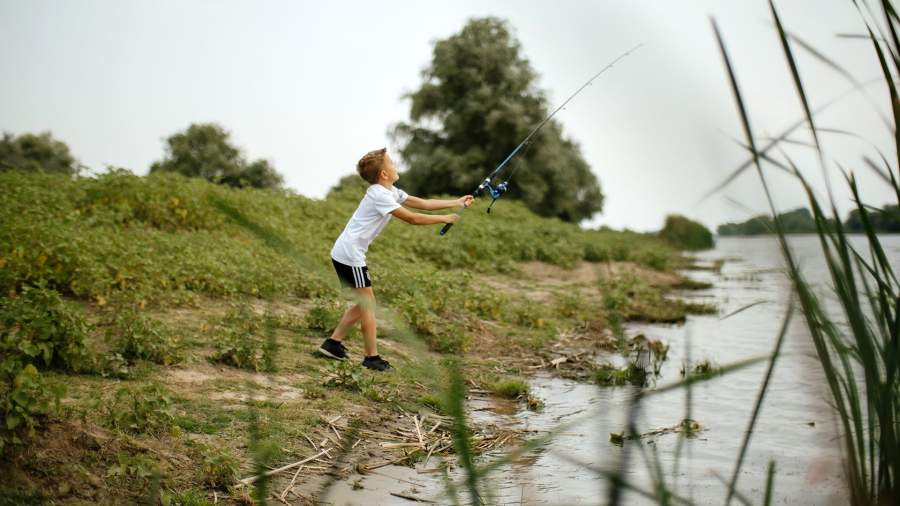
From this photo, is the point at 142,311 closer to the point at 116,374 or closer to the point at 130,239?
the point at 116,374

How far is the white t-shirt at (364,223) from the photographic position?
689 cm

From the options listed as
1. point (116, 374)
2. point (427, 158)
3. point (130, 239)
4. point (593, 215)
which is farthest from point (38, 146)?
point (116, 374)

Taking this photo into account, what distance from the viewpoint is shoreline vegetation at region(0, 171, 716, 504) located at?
3889 mm

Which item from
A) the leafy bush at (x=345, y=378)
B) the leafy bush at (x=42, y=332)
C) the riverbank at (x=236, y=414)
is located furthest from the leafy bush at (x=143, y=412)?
the leafy bush at (x=345, y=378)

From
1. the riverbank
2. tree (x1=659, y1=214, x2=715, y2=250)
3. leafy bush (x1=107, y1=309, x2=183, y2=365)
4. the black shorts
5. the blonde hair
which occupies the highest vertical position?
the blonde hair

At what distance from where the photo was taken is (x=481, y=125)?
44594mm

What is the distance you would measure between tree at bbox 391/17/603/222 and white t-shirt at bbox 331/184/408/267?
34.7m

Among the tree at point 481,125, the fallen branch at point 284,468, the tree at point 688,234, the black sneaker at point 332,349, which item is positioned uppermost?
the tree at point 481,125

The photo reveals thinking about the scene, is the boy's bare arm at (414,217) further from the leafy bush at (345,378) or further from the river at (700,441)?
the river at (700,441)

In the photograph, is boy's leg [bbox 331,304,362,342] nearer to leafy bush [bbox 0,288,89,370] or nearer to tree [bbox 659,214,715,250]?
leafy bush [bbox 0,288,89,370]

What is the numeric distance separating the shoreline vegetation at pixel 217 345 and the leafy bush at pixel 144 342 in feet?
0.06

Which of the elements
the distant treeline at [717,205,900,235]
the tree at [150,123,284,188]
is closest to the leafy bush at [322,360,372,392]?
the distant treeline at [717,205,900,235]

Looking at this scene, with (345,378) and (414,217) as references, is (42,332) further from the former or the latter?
(414,217)

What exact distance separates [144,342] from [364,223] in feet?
6.33
